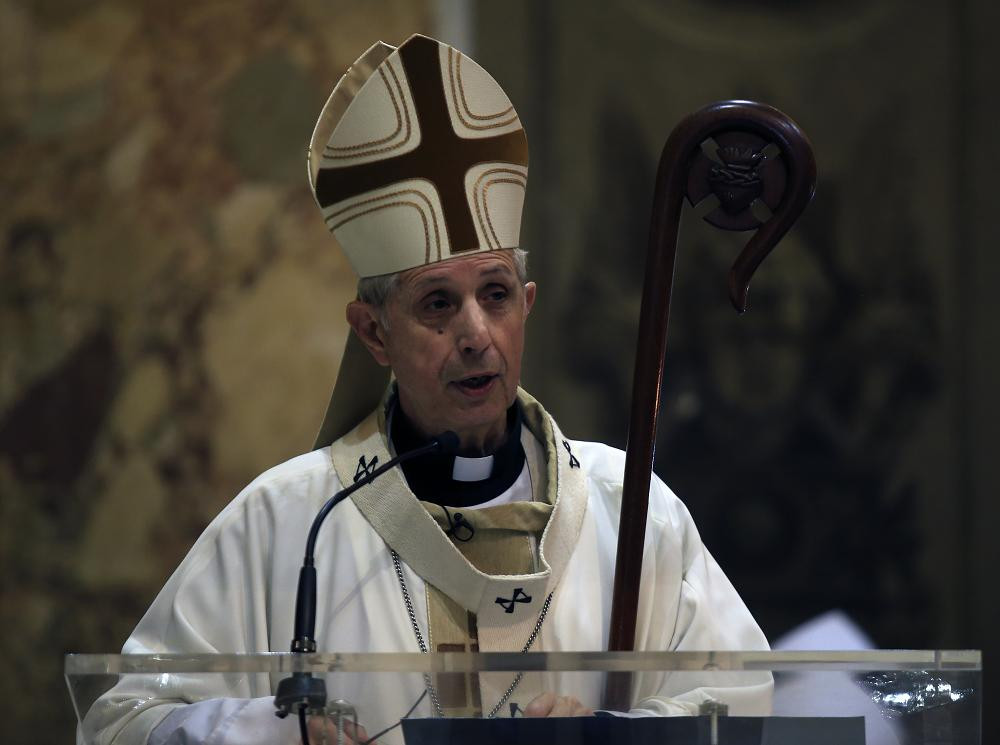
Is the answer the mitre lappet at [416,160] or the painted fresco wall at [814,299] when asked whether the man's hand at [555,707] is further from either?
the painted fresco wall at [814,299]

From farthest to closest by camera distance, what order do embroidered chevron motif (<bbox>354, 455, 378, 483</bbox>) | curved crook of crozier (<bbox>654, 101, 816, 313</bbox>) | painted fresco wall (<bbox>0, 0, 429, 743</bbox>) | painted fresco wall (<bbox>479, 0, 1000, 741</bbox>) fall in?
1. painted fresco wall (<bbox>479, 0, 1000, 741</bbox>)
2. painted fresco wall (<bbox>0, 0, 429, 743</bbox>)
3. embroidered chevron motif (<bbox>354, 455, 378, 483</bbox>)
4. curved crook of crozier (<bbox>654, 101, 816, 313</bbox>)

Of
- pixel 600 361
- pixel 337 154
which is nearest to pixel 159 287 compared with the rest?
pixel 600 361

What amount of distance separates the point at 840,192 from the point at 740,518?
5.14 feet

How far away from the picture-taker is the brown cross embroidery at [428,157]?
305 cm

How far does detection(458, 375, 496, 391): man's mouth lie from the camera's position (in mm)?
2910

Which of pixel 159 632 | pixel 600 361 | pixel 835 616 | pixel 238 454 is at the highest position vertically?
pixel 600 361

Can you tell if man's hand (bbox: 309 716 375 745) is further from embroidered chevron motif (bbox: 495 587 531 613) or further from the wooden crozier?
embroidered chevron motif (bbox: 495 587 531 613)

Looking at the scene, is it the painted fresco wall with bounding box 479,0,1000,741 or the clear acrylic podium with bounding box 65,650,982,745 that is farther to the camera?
the painted fresco wall with bounding box 479,0,1000,741

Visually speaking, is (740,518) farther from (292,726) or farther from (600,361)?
(292,726)

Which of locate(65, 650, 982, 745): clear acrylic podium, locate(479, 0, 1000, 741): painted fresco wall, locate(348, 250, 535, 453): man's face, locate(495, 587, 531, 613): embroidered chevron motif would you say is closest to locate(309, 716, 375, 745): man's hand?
locate(65, 650, 982, 745): clear acrylic podium

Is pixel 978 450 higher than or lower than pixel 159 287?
lower

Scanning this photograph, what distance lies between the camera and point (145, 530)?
580 cm

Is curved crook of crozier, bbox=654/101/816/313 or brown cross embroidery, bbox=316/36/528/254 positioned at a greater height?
brown cross embroidery, bbox=316/36/528/254

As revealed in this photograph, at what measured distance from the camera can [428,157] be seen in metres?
3.08
